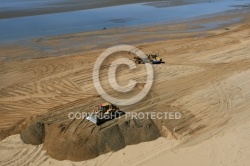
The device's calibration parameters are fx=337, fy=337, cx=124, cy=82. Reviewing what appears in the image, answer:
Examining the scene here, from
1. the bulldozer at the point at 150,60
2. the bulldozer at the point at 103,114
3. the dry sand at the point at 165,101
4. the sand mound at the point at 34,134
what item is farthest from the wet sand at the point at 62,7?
the bulldozer at the point at 103,114

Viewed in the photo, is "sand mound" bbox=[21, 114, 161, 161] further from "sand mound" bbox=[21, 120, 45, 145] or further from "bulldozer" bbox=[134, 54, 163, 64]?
"bulldozer" bbox=[134, 54, 163, 64]

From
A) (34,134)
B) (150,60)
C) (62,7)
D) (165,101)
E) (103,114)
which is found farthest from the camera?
(62,7)

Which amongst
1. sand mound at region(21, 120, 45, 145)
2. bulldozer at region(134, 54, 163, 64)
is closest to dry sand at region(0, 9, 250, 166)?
sand mound at region(21, 120, 45, 145)

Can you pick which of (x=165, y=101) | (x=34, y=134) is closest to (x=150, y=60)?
(x=165, y=101)

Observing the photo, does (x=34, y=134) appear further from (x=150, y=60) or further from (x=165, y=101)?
(x=150, y=60)

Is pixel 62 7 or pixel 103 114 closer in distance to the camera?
pixel 103 114
